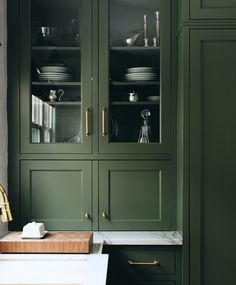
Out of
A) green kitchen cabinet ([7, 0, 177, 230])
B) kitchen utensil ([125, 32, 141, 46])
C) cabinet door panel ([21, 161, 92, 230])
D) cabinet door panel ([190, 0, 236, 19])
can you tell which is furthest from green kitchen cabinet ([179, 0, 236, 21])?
cabinet door panel ([21, 161, 92, 230])

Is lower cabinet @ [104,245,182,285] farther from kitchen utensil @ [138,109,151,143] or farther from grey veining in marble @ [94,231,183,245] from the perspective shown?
kitchen utensil @ [138,109,151,143]

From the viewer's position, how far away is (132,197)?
2729mm

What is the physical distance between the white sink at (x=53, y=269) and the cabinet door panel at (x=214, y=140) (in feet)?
2.12

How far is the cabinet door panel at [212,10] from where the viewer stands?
2443 millimetres

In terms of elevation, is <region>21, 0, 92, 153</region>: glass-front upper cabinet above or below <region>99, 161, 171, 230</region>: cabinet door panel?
above

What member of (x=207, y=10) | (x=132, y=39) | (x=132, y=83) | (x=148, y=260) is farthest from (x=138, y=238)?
(x=207, y=10)

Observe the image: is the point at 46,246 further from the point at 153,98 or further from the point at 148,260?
the point at 153,98

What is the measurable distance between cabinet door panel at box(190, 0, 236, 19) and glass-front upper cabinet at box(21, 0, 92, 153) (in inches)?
26.0

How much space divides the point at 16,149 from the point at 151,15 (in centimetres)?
119

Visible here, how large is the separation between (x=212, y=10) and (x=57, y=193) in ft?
4.71

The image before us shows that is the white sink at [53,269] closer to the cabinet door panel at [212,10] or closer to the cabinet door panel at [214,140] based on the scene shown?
the cabinet door panel at [214,140]

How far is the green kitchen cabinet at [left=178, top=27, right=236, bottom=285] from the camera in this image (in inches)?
96.0

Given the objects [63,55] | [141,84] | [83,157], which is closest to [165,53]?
[141,84]

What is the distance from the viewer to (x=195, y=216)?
2.45 metres
